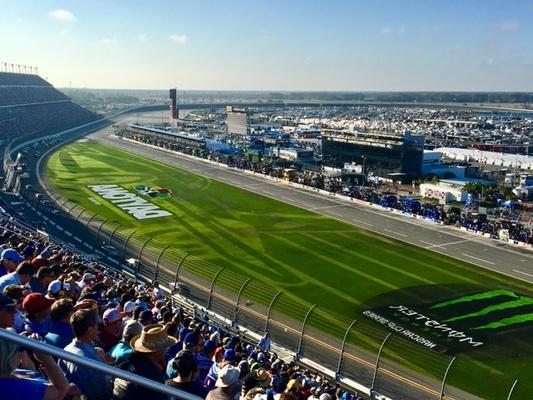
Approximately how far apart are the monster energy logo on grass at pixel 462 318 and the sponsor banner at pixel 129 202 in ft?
94.8

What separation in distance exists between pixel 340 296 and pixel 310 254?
9.07 m

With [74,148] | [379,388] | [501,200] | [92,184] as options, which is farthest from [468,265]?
[74,148]

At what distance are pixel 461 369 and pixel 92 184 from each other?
54647mm

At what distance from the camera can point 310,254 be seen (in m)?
41.6

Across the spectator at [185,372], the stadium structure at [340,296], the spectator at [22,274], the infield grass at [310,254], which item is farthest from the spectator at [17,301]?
the infield grass at [310,254]

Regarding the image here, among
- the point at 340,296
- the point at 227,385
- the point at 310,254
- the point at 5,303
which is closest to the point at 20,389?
the point at 5,303

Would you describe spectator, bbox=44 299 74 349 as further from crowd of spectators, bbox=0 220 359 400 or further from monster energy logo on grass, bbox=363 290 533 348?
monster energy logo on grass, bbox=363 290 533 348

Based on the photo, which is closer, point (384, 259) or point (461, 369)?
point (461, 369)

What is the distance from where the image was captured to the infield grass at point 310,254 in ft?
84.9

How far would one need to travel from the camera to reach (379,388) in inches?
855

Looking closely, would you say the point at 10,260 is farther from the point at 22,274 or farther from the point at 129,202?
the point at 129,202

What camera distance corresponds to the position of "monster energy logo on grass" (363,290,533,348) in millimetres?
27500

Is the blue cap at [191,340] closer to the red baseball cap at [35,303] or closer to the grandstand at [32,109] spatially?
the red baseball cap at [35,303]

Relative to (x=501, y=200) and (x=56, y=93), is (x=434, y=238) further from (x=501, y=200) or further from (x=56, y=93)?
(x=56, y=93)
